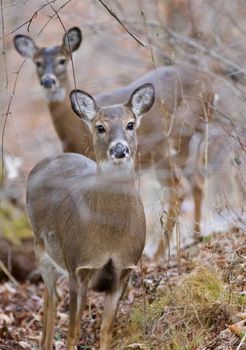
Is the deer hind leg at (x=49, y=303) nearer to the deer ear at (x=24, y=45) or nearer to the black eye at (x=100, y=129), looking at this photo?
the black eye at (x=100, y=129)

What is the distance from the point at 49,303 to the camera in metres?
7.45

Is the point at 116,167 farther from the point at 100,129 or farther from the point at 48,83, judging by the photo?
the point at 48,83

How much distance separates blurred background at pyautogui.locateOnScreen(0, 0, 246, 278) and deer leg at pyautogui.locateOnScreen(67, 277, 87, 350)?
75 centimetres

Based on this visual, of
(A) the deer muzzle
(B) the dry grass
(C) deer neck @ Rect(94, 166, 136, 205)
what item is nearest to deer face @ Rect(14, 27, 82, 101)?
(B) the dry grass

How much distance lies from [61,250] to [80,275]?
409 millimetres

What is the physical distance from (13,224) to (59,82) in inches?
65.8

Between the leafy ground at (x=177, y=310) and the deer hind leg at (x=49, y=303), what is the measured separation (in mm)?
286

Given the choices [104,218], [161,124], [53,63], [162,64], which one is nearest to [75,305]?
[104,218]

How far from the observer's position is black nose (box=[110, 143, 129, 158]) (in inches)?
245

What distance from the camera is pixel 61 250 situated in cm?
693

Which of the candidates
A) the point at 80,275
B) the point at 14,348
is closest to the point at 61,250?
the point at 80,275

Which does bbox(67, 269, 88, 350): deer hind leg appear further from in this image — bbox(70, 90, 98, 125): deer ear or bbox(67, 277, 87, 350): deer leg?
bbox(70, 90, 98, 125): deer ear

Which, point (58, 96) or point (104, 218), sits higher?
point (58, 96)

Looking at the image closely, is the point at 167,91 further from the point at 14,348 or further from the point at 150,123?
the point at 14,348
